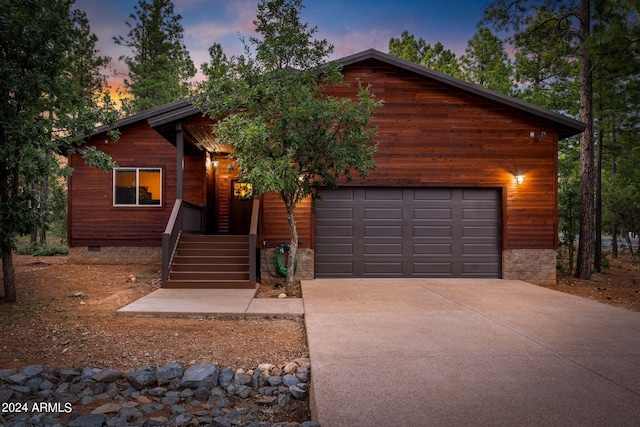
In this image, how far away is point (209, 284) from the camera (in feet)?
25.6

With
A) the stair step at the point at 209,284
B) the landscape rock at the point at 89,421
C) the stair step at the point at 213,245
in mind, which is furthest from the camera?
the stair step at the point at 213,245

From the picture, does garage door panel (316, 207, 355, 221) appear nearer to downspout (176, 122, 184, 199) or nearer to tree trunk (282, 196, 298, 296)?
tree trunk (282, 196, 298, 296)

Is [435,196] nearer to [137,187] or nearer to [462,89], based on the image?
[462,89]

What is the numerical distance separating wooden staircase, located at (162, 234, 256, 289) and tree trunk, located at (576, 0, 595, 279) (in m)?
8.71

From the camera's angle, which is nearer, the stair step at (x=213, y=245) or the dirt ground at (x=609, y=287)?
the dirt ground at (x=609, y=287)

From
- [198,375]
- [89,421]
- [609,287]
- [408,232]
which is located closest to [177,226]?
[408,232]

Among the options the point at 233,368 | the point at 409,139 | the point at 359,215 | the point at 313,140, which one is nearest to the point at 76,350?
the point at 233,368

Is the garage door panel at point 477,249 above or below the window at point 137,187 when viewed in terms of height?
below

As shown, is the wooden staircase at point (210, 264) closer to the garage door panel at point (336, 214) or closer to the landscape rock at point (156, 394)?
the garage door panel at point (336, 214)

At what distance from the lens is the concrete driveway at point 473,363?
2.62 metres

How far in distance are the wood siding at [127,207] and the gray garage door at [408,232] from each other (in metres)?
4.81

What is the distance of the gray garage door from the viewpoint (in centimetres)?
948

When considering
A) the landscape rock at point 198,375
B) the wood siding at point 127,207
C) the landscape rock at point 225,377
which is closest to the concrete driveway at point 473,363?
the landscape rock at point 225,377

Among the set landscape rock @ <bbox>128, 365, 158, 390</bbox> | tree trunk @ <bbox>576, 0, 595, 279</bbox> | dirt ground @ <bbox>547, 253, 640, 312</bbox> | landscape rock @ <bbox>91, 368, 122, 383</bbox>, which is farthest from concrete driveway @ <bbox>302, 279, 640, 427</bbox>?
tree trunk @ <bbox>576, 0, 595, 279</bbox>
